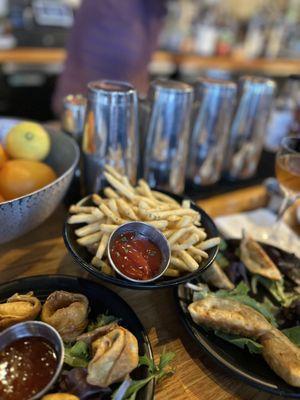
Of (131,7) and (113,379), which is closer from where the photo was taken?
(113,379)

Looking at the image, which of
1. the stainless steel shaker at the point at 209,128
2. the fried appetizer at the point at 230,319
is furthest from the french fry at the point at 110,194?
the stainless steel shaker at the point at 209,128

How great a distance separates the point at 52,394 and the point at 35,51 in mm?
2651

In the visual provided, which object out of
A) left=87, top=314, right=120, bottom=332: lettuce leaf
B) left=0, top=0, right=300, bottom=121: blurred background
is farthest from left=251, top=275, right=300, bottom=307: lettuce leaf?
left=0, top=0, right=300, bottom=121: blurred background

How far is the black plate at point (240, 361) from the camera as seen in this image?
57cm

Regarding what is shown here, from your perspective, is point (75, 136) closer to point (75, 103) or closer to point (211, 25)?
point (75, 103)

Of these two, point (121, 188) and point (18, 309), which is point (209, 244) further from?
point (18, 309)

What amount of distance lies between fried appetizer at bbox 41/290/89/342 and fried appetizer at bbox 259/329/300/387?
0.34 m

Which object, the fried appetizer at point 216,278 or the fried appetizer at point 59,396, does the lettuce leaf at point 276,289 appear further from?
the fried appetizer at point 59,396

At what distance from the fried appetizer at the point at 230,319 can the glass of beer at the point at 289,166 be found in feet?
1.36

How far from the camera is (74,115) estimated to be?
0.99 meters

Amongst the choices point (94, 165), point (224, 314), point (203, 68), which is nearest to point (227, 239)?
point (224, 314)

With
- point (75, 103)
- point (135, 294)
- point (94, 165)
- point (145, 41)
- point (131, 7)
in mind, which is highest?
point (131, 7)

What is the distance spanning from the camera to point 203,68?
3.32 metres

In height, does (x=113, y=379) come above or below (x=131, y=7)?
below
